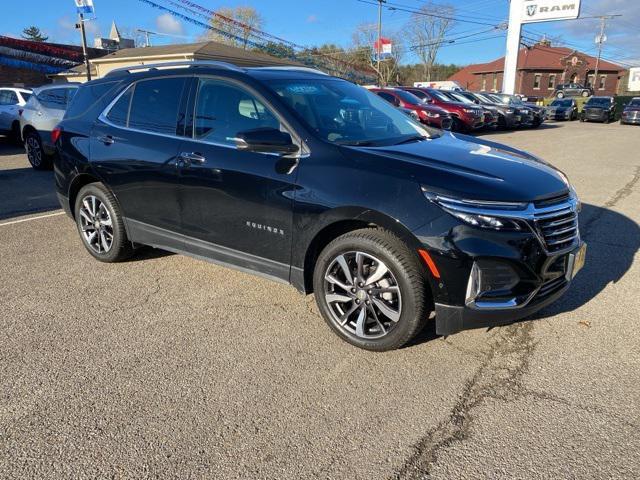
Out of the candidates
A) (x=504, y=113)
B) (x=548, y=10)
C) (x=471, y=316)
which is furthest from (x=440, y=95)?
(x=548, y=10)

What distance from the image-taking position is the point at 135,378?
2.97 metres

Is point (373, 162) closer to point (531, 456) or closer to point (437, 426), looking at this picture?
point (437, 426)

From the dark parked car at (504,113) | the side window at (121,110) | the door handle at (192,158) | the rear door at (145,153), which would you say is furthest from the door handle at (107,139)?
the dark parked car at (504,113)

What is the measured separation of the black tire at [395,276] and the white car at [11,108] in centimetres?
1366

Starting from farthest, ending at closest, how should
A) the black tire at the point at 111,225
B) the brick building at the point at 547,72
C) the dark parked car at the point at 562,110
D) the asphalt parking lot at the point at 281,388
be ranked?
1. the brick building at the point at 547,72
2. the dark parked car at the point at 562,110
3. the black tire at the point at 111,225
4. the asphalt parking lot at the point at 281,388

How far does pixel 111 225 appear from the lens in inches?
183

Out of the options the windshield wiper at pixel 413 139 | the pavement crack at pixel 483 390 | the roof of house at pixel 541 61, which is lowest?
the pavement crack at pixel 483 390

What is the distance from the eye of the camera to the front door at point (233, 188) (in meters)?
3.45

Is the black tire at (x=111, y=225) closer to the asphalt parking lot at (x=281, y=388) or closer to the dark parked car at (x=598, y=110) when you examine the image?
the asphalt parking lot at (x=281, y=388)

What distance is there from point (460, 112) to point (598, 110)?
1738 cm

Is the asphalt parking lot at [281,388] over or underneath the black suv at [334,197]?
underneath

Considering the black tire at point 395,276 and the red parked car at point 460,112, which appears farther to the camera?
the red parked car at point 460,112

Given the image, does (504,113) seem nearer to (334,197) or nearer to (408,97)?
(408,97)

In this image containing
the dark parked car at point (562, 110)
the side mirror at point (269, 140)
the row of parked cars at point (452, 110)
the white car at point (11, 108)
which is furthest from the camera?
the dark parked car at point (562, 110)
